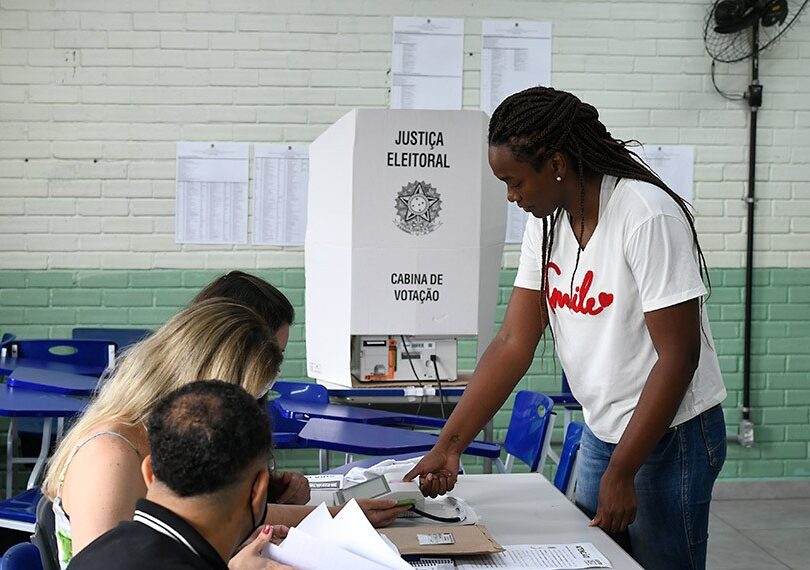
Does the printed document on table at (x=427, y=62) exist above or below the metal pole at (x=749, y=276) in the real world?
above

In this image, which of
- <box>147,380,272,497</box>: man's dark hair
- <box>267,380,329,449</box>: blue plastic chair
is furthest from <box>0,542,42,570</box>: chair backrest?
<box>267,380,329,449</box>: blue plastic chair

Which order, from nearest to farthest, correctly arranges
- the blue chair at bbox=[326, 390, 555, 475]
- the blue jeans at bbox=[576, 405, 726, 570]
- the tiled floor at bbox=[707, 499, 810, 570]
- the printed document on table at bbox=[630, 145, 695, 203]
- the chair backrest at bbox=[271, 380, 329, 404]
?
the blue jeans at bbox=[576, 405, 726, 570] → the blue chair at bbox=[326, 390, 555, 475] → the chair backrest at bbox=[271, 380, 329, 404] → the tiled floor at bbox=[707, 499, 810, 570] → the printed document on table at bbox=[630, 145, 695, 203]

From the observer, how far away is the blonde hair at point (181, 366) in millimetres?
1445

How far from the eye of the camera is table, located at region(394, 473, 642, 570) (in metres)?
1.70

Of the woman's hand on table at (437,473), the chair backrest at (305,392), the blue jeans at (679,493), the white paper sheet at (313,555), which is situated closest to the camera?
the white paper sheet at (313,555)

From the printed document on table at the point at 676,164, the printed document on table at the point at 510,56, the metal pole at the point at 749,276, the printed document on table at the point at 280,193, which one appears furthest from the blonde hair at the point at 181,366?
the metal pole at the point at 749,276

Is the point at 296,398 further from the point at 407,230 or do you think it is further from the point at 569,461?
the point at 569,461

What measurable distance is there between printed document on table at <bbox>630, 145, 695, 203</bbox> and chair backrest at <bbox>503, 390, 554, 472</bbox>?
2102 millimetres

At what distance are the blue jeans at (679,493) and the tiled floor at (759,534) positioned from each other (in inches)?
84.0

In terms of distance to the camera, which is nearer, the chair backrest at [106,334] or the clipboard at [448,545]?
the clipboard at [448,545]

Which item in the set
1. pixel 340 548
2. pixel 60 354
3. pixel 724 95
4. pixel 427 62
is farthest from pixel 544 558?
pixel 724 95

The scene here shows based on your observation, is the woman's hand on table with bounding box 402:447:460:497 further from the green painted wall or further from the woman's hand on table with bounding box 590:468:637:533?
the green painted wall

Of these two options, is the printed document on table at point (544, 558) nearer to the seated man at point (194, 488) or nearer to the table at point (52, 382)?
the seated man at point (194, 488)

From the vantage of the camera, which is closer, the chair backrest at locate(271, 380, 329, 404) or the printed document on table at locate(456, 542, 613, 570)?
the printed document on table at locate(456, 542, 613, 570)
